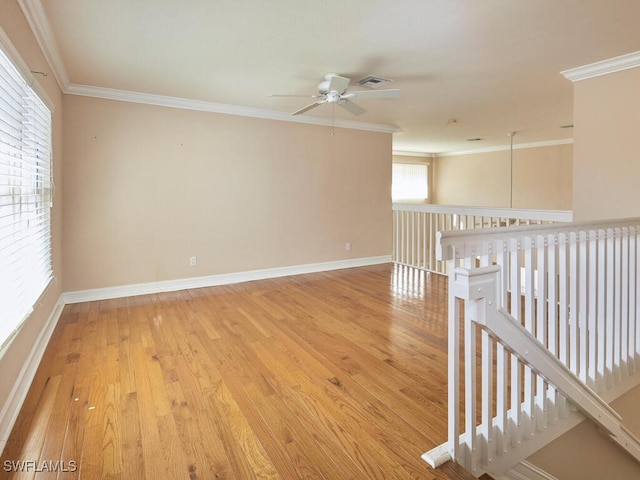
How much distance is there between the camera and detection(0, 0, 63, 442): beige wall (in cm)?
188

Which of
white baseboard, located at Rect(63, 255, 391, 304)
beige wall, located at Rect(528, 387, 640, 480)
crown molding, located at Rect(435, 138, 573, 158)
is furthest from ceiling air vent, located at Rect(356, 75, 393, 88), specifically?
crown molding, located at Rect(435, 138, 573, 158)

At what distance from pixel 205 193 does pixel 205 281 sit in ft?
3.78

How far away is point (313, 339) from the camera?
116 inches

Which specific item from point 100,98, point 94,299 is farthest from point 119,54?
point 94,299

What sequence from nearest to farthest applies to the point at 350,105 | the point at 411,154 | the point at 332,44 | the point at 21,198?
the point at 21,198
the point at 332,44
the point at 350,105
the point at 411,154

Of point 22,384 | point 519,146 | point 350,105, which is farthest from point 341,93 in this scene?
point 519,146

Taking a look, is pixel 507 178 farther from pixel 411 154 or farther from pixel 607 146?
pixel 607 146

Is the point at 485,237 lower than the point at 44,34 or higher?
lower

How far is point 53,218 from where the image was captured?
3391 mm

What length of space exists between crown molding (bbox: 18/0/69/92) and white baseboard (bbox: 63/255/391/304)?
225cm

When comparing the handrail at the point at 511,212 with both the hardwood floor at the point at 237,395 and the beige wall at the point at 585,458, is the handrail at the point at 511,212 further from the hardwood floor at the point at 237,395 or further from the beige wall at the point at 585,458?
the beige wall at the point at 585,458

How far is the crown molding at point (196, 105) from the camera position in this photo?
3.90m

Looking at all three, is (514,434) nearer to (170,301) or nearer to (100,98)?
(170,301)

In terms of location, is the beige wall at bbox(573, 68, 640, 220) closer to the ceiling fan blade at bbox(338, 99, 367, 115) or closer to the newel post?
the ceiling fan blade at bbox(338, 99, 367, 115)
